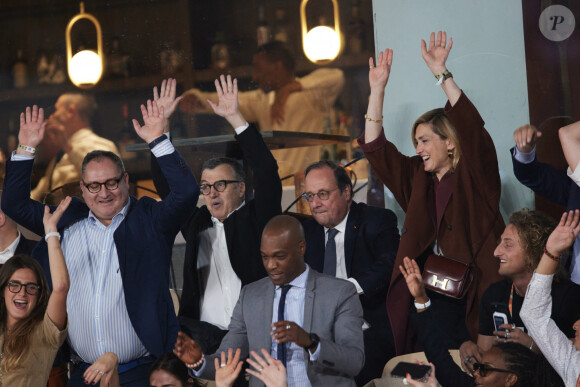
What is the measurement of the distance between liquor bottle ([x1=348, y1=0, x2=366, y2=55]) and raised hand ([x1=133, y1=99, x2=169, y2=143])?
1.73 m

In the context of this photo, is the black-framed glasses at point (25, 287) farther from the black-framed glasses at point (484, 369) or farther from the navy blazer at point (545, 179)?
the navy blazer at point (545, 179)

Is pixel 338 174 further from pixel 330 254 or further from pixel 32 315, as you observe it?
pixel 32 315

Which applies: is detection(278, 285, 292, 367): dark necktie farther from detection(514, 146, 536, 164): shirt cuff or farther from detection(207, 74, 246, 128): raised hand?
detection(514, 146, 536, 164): shirt cuff

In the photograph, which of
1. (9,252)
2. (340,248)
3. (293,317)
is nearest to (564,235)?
(293,317)

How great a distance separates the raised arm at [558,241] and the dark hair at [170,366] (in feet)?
5.13

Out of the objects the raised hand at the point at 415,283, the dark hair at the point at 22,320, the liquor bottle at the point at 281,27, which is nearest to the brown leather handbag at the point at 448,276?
the raised hand at the point at 415,283

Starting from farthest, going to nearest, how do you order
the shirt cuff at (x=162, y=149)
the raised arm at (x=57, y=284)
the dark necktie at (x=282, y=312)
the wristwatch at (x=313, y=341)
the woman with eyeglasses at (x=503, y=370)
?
1. the shirt cuff at (x=162, y=149)
2. the raised arm at (x=57, y=284)
3. the dark necktie at (x=282, y=312)
4. the wristwatch at (x=313, y=341)
5. the woman with eyeglasses at (x=503, y=370)

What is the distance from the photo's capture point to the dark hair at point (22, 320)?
3.66 metres

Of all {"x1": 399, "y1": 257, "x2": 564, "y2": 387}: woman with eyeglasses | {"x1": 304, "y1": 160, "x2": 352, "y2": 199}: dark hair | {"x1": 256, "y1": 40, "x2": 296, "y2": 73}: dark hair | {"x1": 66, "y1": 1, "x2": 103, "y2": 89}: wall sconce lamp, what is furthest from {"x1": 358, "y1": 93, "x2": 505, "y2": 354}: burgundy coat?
{"x1": 66, "y1": 1, "x2": 103, "y2": 89}: wall sconce lamp

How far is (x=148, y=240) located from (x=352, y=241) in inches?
37.8

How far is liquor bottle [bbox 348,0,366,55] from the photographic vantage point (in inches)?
210

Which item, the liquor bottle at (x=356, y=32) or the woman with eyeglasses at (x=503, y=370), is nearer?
the woman with eyeglasses at (x=503, y=370)

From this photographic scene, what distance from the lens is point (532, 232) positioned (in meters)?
3.62

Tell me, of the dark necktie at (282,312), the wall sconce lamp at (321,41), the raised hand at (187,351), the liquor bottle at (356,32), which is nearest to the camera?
the raised hand at (187,351)
